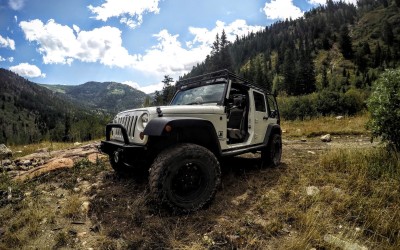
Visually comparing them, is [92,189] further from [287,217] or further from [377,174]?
[377,174]

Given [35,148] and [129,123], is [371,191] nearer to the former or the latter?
[129,123]

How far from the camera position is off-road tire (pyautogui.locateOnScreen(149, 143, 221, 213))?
3807mm

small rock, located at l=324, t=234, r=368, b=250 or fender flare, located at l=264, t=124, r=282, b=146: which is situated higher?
fender flare, located at l=264, t=124, r=282, b=146

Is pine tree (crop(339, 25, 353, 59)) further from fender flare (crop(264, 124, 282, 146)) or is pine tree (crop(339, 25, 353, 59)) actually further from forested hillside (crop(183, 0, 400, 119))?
fender flare (crop(264, 124, 282, 146))

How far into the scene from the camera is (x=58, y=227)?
12.4 feet

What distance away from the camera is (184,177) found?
4.09m

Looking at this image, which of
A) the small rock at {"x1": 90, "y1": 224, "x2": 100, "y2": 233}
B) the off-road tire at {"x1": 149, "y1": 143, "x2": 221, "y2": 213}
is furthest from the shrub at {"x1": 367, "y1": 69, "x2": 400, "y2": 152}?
the small rock at {"x1": 90, "y1": 224, "x2": 100, "y2": 233}

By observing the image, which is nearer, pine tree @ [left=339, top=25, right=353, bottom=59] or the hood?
the hood

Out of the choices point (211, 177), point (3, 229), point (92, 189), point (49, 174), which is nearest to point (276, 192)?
point (211, 177)

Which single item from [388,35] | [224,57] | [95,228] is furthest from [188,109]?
[388,35]

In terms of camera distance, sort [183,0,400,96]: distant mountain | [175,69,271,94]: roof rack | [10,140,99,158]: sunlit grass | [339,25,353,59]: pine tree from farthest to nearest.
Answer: [339,25,353,59]: pine tree < [183,0,400,96]: distant mountain < [10,140,99,158]: sunlit grass < [175,69,271,94]: roof rack

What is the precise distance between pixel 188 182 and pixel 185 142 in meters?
0.71

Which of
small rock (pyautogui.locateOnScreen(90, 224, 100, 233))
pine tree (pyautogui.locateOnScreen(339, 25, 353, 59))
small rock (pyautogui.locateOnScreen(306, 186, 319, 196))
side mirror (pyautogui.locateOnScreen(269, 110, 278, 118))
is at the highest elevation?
pine tree (pyautogui.locateOnScreen(339, 25, 353, 59))

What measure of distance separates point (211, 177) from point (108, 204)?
176cm
